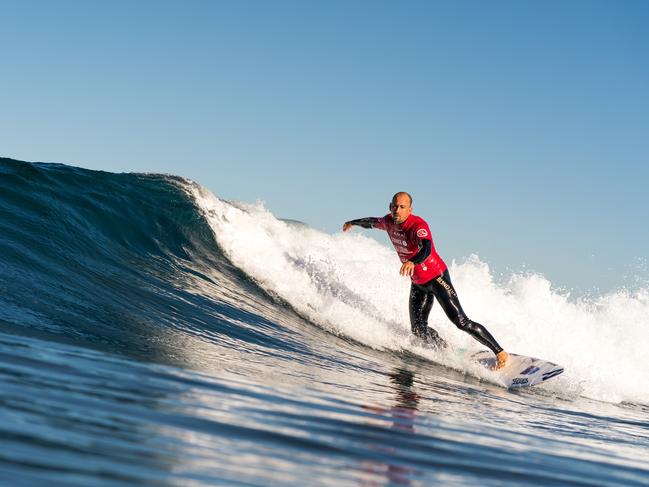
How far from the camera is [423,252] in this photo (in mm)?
9297

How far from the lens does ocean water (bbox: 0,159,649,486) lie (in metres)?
2.70

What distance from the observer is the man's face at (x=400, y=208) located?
9680 mm

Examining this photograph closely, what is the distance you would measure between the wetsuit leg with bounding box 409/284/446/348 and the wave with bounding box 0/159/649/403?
0.83 feet

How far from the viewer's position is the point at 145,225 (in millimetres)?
12180

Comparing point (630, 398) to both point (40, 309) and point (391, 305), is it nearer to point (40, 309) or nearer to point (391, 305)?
point (391, 305)

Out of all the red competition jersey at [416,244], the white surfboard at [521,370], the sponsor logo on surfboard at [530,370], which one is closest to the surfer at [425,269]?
the red competition jersey at [416,244]

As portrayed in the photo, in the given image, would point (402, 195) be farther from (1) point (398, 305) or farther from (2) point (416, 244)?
(1) point (398, 305)

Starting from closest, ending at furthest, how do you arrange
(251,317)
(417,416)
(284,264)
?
Answer: (417,416) < (251,317) < (284,264)

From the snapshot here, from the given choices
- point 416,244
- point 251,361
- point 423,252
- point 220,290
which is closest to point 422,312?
point 416,244

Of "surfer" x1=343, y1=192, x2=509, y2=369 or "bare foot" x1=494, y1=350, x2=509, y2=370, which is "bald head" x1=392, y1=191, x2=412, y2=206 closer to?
"surfer" x1=343, y1=192, x2=509, y2=369

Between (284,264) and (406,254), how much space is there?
12.1 feet

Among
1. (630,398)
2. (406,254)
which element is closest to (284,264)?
(406,254)

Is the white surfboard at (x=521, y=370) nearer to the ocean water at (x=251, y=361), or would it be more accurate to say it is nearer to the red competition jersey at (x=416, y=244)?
the ocean water at (x=251, y=361)

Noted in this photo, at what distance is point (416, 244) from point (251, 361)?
4.22 m
